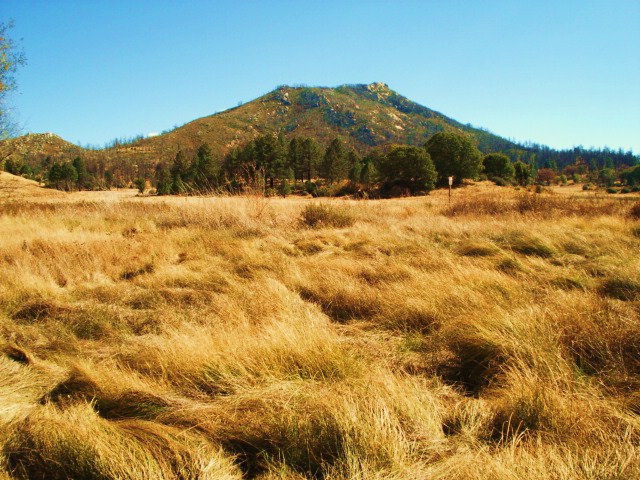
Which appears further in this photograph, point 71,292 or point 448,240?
point 448,240

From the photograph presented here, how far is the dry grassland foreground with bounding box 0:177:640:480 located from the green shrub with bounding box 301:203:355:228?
425cm

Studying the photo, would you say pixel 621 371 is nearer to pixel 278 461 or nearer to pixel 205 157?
pixel 278 461

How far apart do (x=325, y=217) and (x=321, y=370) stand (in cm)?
698

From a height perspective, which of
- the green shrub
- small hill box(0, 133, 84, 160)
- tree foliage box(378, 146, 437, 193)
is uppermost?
tree foliage box(378, 146, 437, 193)

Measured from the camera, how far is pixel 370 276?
13.0ft

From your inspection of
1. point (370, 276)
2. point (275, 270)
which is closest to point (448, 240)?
point (370, 276)

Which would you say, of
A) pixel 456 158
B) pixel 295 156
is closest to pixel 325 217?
pixel 456 158

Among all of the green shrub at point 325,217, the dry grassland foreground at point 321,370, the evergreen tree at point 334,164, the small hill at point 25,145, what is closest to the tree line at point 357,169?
the evergreen tree at point 334,164

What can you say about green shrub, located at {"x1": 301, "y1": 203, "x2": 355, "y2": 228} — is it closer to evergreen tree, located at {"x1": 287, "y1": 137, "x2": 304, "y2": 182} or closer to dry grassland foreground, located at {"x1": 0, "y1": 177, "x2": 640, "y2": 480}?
dry grassland foreground, located at {"x1": 0, "y1": 177, "x2": 640, "y2": 480}

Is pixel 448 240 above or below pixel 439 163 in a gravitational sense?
below

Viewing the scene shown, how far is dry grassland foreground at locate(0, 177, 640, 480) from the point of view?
53.9 inches

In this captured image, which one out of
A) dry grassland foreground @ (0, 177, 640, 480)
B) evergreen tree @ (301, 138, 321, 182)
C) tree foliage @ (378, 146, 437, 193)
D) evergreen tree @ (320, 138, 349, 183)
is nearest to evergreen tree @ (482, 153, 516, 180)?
tree foliage @ (378, 146, 437, 193)

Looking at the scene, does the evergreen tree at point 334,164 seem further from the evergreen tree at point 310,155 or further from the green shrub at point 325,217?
the green shrub at point 325,217

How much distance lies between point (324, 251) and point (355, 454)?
424 cm
